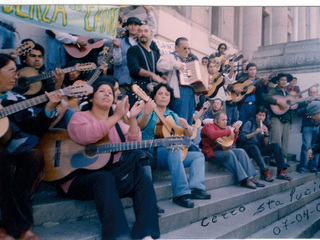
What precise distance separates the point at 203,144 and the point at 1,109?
2755 millimetres

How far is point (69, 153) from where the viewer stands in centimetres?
226

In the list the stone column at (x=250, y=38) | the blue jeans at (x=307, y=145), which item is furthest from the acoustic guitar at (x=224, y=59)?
the blue jeans at (x=307, y=145)

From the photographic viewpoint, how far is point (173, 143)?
9.16 feet

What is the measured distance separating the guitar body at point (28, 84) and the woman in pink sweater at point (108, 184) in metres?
0.85

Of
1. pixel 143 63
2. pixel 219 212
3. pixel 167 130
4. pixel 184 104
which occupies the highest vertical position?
pixel 143 63

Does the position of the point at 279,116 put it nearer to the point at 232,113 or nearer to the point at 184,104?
the point at 232,113

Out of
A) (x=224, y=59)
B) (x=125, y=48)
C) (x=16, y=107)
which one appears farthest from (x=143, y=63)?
(x=224, y=59)

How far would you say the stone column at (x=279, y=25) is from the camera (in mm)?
5056

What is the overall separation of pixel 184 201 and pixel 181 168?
35 cm

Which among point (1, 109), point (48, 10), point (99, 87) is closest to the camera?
point (1, 109)

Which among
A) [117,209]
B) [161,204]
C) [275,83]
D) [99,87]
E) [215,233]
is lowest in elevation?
[215,233]

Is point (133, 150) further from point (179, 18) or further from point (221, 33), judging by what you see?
point (221, 33)

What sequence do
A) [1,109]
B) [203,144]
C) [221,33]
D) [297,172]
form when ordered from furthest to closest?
[221,33], [297,172], [203,144], [1,109]

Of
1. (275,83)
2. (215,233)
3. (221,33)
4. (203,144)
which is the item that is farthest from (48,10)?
(275,83)
